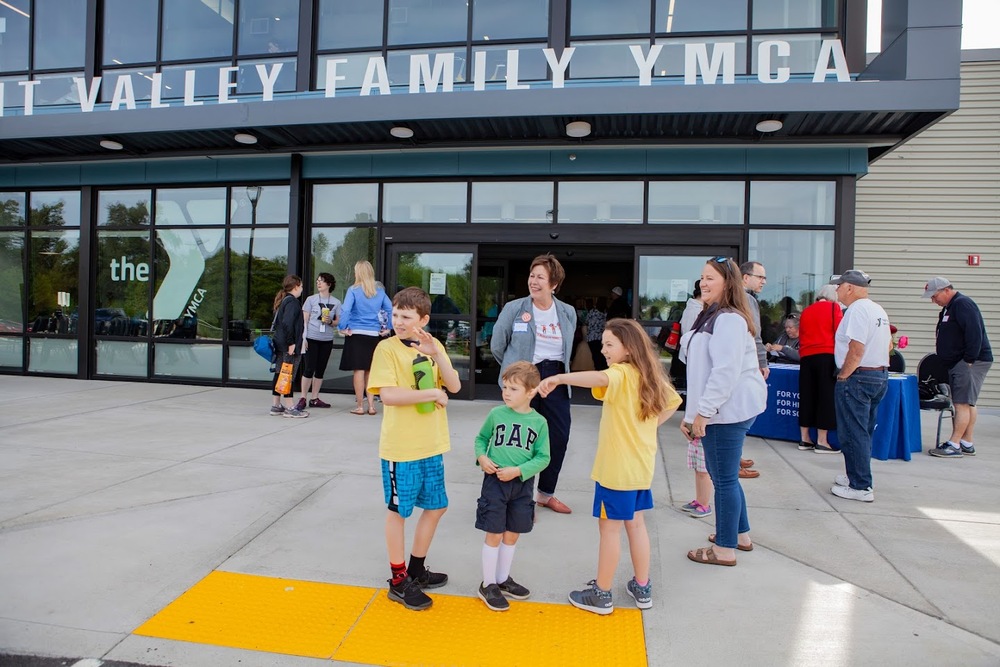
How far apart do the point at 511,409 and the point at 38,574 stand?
252 centimetres

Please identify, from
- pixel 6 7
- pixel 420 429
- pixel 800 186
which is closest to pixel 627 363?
pixel 420 429

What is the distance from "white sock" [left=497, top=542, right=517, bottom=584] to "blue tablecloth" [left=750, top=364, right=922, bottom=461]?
4.72 meters

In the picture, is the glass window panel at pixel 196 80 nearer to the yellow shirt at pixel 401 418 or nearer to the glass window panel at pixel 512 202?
the glass window panel at pixel 512 202

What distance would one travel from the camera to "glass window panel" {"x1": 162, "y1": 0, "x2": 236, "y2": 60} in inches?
399

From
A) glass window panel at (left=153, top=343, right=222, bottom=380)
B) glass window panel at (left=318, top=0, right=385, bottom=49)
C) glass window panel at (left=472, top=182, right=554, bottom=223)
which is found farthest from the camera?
glass window panel at (left=153, top=343, right=222, bottom=380)

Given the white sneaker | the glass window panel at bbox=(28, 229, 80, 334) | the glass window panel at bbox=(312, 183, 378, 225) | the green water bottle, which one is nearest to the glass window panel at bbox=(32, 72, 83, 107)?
the glass window panel at bbox=(28, 229, 80, 334)

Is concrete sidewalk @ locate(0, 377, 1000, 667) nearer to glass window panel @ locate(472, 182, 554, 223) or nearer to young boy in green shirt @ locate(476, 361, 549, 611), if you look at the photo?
young boy in green shirt @ locate(476, 361, 549, 611)

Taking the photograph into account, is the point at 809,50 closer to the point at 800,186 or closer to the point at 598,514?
the point at 800,186

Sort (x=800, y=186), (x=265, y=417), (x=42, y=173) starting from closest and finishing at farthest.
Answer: (x=265, y=417) → (x=800, y=186) → (x=42, y=173)

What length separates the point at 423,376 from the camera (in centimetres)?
291

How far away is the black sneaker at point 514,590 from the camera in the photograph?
9.95ft

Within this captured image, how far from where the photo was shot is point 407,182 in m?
9.62

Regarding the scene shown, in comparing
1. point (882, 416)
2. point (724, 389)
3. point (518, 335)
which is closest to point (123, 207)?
point (518, 335)

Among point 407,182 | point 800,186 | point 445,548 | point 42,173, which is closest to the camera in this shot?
point 445,548
